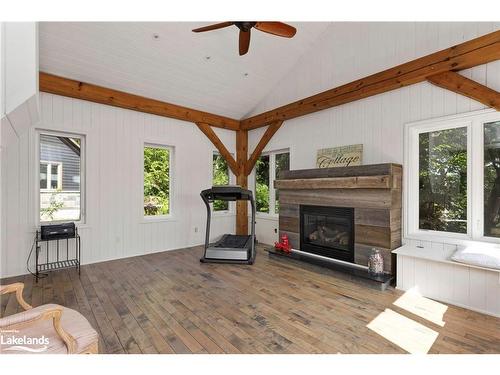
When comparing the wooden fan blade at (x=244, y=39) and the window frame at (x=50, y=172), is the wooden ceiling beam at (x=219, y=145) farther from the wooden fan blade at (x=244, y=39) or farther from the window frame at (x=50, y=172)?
the wooden fan blade at (x=244, y=39)

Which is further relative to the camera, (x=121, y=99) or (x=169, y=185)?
(x=169, y=185)

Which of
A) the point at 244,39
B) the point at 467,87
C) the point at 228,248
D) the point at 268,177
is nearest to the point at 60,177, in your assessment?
the point at 228,248

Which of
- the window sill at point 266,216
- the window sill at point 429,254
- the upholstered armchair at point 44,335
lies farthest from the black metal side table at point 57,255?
the window sill at point 429,254

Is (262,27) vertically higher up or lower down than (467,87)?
higher up

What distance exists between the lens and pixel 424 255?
3.15 meters

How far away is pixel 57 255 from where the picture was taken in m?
4.15

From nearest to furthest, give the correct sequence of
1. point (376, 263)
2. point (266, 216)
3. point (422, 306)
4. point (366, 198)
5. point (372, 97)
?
point (422, 306), point (376, 263), point (366, 198), point (372, 97), point (266, 216)

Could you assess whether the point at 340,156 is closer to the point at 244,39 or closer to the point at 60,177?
the point at 244,39

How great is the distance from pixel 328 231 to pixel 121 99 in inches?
174

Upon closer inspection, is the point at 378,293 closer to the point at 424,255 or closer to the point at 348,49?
the point at 424,255

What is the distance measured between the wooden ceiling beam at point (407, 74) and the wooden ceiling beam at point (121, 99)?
1.85m
